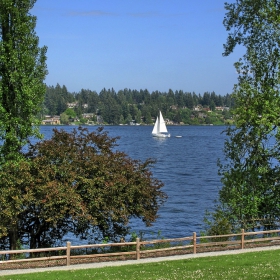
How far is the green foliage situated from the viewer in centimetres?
2052

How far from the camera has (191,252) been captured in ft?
72.1

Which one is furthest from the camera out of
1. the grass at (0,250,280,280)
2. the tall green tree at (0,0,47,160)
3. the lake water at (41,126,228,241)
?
the lake water at (41,126,228,241)

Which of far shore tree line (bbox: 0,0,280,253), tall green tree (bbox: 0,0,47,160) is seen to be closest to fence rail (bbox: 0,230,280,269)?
far shore tree line (bbox: 0,0,280,253)

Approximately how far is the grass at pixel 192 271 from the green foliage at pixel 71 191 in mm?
3462

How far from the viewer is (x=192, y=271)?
54.8ft

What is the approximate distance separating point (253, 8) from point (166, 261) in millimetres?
14364

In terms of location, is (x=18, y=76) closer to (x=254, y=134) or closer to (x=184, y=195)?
(x=254, y=134)

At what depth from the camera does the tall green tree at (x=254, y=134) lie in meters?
24.5

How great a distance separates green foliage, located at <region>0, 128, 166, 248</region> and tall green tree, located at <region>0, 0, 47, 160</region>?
1147mm

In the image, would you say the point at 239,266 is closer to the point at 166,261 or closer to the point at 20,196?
the point at 166,261

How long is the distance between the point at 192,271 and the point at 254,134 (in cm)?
1088

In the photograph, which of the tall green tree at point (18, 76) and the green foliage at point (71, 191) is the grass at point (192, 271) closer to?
the green foliage at point (71, 191)


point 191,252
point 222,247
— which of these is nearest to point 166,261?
point 191,252

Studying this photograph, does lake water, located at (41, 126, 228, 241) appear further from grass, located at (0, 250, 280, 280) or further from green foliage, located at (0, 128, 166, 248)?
grass, located at (0, 250, 280, 280)
